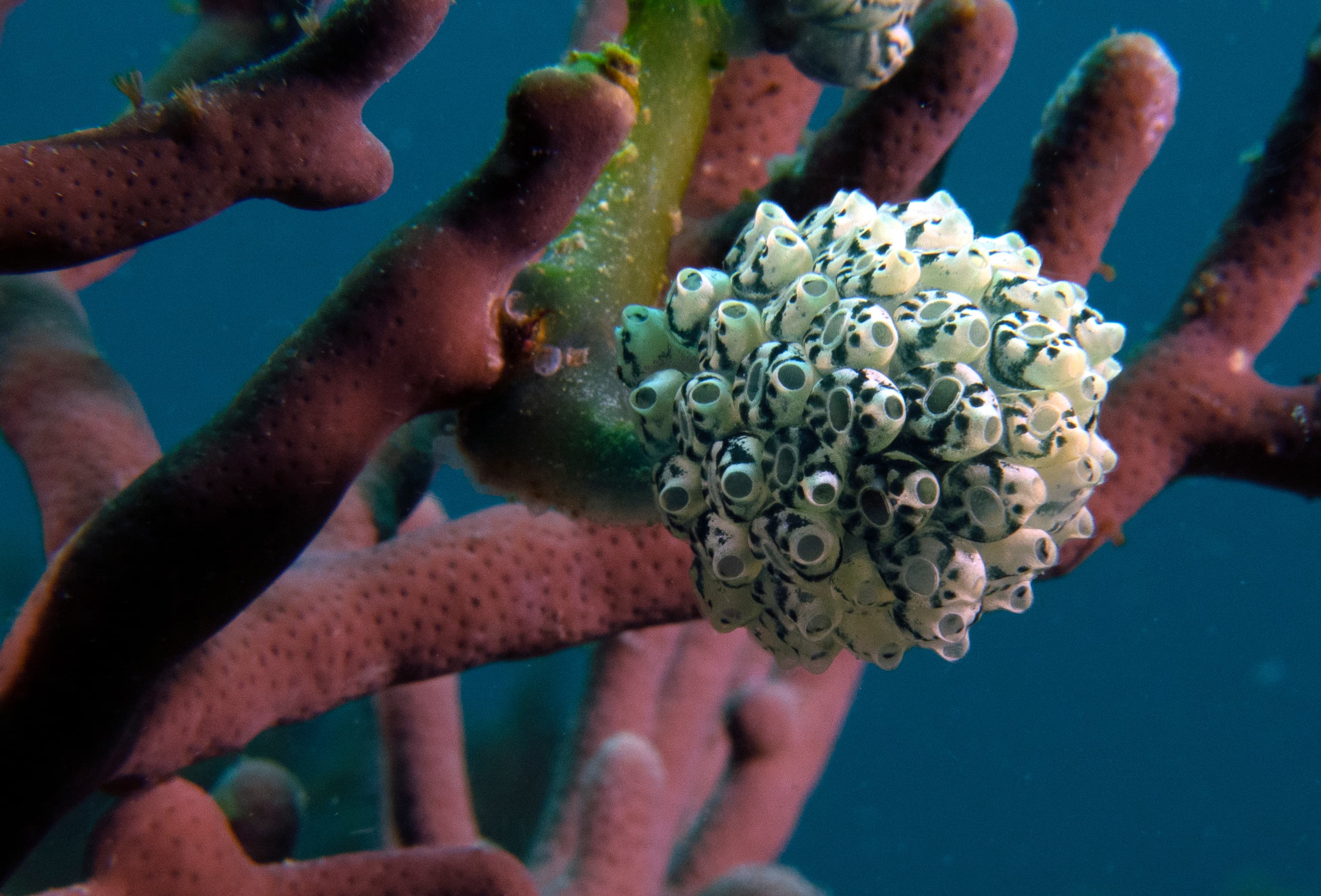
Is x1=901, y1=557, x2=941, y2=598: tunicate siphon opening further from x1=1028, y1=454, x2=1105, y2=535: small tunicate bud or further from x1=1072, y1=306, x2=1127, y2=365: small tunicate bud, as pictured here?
x1=1072, y1=306, x2=1127, y2=365: small tunicate bud

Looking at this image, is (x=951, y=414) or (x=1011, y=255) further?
(x=1011, y=255)

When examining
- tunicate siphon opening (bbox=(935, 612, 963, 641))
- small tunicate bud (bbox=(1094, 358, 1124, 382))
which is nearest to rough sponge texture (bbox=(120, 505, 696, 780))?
tunicate siphon opening (bbox=(935, 612, 963, 641))

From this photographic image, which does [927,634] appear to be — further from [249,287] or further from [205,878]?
[249,287]

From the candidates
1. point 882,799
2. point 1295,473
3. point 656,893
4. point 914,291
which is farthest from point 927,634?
point 882,799

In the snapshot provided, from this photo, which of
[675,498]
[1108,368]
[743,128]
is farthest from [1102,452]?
[743,128]

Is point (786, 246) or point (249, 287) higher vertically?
point (786, 246)

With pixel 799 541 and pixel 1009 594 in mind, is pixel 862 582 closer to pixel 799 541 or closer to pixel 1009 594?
pixel 799 541
